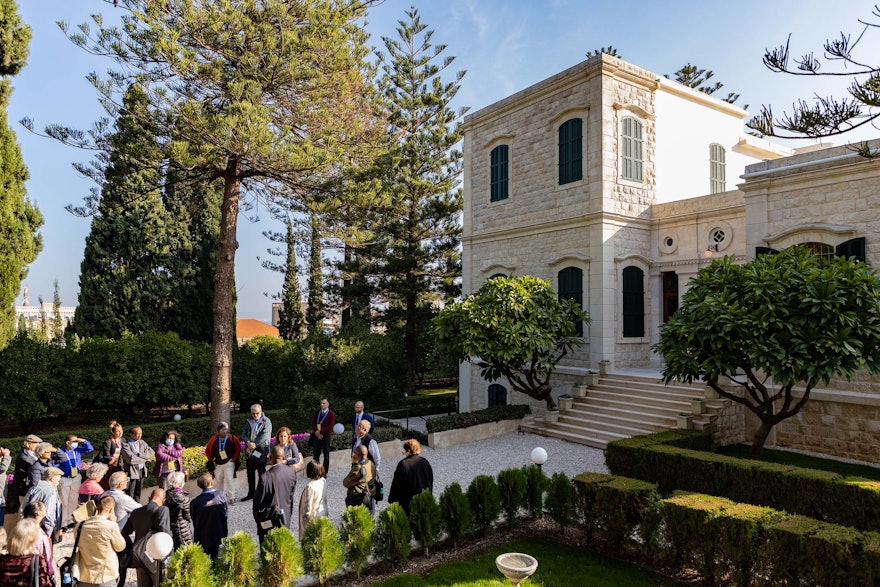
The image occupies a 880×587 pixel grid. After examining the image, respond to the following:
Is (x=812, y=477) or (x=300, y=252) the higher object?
(x=300, y=252)

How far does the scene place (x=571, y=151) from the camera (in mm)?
15875

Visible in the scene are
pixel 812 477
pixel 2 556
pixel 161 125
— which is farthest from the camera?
pixel 161 125

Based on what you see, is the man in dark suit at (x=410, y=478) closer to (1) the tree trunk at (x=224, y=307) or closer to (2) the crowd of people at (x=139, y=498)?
(2) the crowd of people at (x=139, y=498)

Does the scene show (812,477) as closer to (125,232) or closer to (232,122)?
(232,122)

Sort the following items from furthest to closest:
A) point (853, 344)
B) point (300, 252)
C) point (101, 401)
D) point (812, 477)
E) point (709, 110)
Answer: point (300, 252) → point (709, 110) → point (101, 401) → point (853, 344) → point (812, 477)

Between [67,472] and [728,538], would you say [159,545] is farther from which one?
[728,538]

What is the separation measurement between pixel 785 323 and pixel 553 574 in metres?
6.00

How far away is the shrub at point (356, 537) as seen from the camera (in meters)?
6.29

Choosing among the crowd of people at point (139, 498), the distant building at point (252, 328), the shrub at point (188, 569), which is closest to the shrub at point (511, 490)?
the crowd of people at point (139, 498)

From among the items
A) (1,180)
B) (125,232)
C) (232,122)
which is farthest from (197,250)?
(232,122)

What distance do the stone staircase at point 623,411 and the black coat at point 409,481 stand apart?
5.83 m

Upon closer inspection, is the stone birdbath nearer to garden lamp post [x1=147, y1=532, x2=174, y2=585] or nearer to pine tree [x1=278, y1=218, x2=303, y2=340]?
garden lamp post [x1=147, y1=532, x2=174, y2=585]

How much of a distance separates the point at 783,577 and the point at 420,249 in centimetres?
1898

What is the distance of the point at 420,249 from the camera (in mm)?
23328
